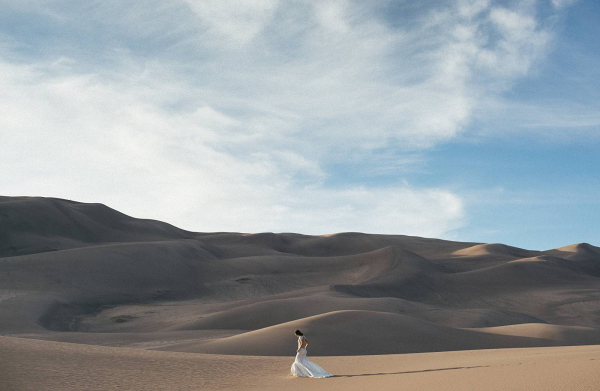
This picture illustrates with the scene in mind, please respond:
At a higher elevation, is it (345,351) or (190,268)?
(190,268)

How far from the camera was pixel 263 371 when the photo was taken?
53.4ft

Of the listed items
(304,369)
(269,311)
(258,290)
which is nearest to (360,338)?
(304,369)

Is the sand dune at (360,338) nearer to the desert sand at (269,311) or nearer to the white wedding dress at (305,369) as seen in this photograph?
the desert sand at (269,311)

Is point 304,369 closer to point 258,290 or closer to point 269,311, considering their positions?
point 269,311

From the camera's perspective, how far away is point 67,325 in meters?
35.0

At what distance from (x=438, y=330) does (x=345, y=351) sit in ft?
16.2

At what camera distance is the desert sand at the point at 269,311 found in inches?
557

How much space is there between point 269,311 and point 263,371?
16.8 metres

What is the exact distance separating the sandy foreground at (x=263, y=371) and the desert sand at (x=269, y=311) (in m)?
0.06

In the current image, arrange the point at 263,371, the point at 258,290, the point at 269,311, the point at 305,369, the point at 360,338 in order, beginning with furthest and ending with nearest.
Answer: the point at 258,290, the point at 269,311, the point at 360,338, the point at 263,371, the point at 305,369

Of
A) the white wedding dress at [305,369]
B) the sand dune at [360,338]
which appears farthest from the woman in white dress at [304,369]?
the sand dune at [360,338]

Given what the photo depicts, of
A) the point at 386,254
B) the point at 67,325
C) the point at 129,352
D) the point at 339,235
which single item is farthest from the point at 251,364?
the point at 339,235

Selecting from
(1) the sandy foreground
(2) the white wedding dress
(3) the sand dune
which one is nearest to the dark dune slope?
(3) the sand dune

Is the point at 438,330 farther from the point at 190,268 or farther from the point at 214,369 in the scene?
the point at 190,268
